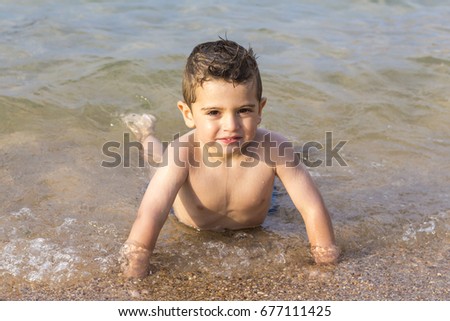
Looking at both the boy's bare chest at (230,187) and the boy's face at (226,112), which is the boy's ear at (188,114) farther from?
the boy's bare chest at (230,187)

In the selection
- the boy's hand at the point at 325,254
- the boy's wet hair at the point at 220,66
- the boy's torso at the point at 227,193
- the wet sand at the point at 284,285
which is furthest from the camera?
the boy's torso at the point at 227,193

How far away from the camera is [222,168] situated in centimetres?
321

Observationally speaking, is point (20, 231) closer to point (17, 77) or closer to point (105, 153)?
point (105, 153)

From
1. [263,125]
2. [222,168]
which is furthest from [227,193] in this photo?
[263,125]

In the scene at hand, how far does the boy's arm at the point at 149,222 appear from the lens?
292 cm

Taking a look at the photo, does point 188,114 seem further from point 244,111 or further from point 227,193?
point 227,193

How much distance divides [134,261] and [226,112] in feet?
2.72

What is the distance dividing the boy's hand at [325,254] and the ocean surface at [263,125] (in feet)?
0.18

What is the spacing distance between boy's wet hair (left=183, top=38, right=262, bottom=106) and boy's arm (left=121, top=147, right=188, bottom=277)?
0.42m

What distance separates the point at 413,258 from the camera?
301cm

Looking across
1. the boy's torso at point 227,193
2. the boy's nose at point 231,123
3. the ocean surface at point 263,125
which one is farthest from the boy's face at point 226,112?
the ocean surface at point 263,125

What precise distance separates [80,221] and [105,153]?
117 centimetres

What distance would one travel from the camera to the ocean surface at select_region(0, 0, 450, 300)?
2.86 meters
